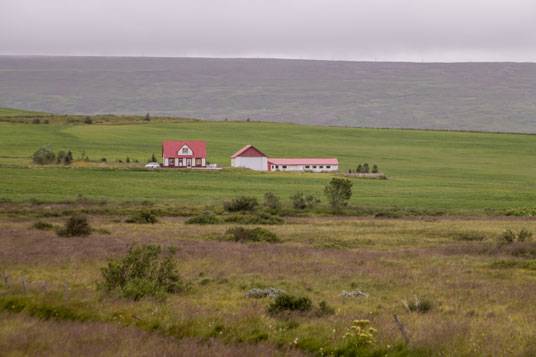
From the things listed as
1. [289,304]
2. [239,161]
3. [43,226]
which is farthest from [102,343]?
[239,161]

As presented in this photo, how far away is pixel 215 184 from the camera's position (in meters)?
70.8

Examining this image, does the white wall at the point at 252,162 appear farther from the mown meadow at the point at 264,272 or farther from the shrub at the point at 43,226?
the shrub at the point at 43,226

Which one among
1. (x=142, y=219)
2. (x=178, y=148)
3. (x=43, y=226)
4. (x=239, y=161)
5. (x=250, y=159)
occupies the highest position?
(x=178, y=148)

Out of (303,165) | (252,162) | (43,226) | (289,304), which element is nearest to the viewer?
(289,304)

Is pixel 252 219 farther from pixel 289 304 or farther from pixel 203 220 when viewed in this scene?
pixel 289 304

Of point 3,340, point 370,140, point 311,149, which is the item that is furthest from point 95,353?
point 370,140

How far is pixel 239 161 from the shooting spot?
3927 inches

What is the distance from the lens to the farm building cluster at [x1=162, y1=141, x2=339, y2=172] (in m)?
95.8

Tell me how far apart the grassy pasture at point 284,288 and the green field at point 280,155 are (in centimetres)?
3052

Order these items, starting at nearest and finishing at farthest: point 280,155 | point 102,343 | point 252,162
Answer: point 102,343 → point 252,162 → point 280,155

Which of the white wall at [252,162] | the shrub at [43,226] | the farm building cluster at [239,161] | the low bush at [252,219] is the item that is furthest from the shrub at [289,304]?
the white wall at [252,162]

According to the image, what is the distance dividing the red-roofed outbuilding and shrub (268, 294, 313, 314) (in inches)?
3327

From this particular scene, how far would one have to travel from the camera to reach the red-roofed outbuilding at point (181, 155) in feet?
314

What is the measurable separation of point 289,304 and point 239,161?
88.1 metres
